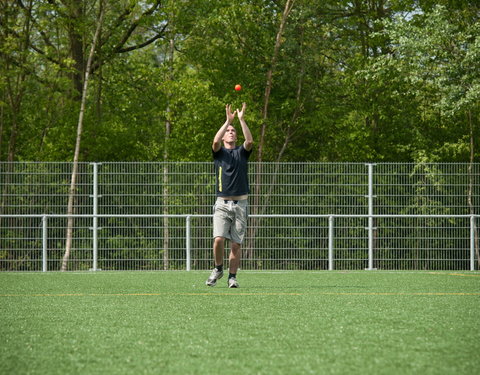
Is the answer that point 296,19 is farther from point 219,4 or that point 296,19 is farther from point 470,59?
point 470,59

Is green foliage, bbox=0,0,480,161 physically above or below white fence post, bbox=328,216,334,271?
above

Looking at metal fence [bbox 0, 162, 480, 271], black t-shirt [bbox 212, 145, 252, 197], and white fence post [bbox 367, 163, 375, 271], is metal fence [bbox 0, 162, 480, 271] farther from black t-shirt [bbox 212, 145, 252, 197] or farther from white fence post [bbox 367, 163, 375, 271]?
black t-shirt [bbox 212, 145, 252, 197]

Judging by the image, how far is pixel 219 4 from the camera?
19.2 meters

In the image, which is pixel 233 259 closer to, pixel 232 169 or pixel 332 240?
pixel 232 169

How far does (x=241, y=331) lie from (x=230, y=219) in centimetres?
351

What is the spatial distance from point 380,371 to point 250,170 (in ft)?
34.5

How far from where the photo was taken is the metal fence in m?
13.9

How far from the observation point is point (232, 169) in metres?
8.21

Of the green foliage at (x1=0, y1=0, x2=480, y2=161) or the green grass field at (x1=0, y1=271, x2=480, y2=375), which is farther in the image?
the green foliage at (x1=0, y1=0, x2=480, y2=161)

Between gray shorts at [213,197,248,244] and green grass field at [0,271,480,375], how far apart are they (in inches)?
23.4

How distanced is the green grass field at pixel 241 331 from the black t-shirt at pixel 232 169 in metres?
1.05

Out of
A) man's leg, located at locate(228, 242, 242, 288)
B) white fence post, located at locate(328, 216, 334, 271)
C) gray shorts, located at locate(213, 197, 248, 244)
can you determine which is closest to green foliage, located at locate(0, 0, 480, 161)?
white fence post, located at locate(328, 216, 334, 271)

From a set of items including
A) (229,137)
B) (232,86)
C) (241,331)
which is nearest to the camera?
(241,331)

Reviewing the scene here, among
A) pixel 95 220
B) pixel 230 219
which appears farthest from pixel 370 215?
pixel 230 219
